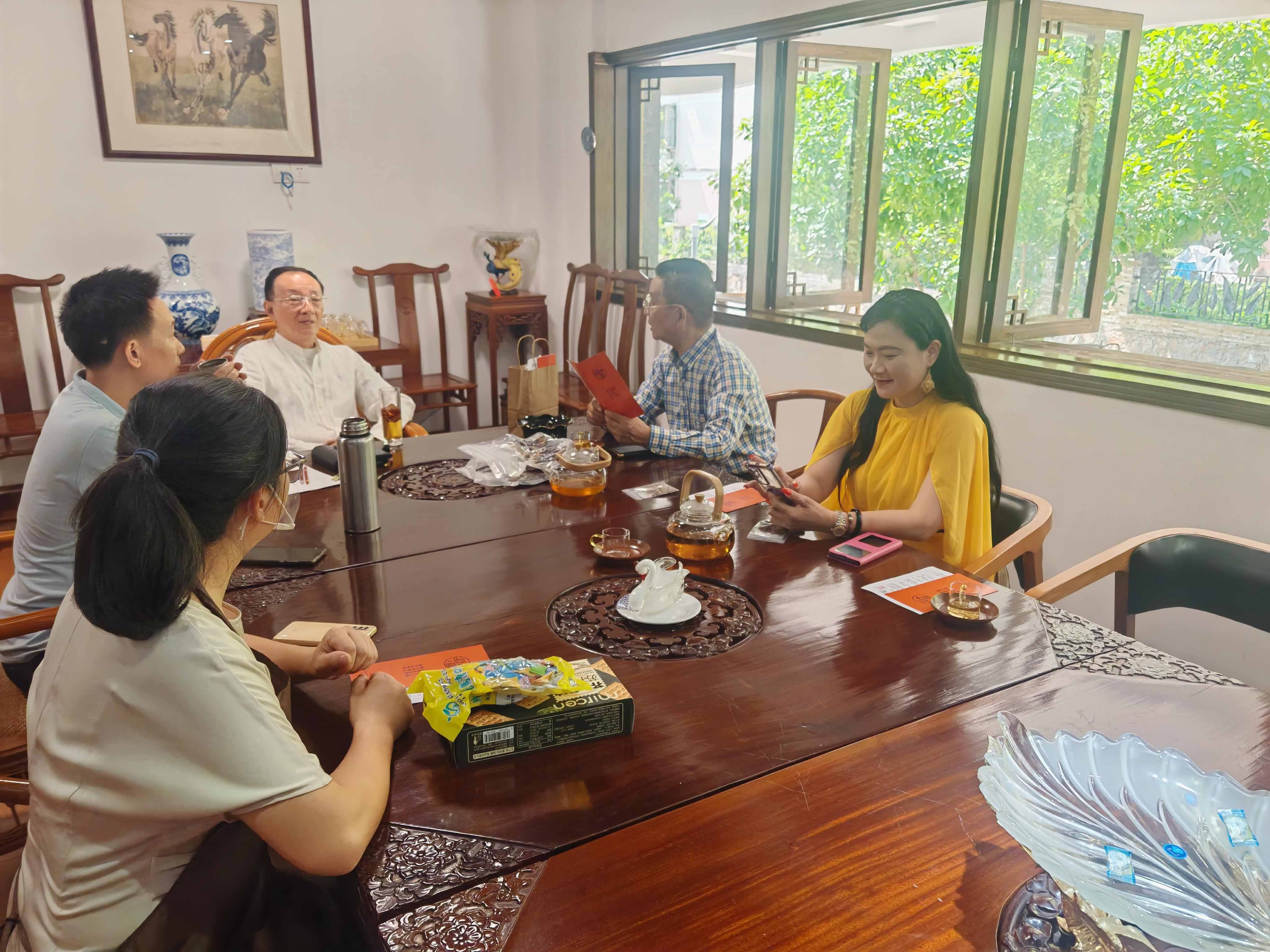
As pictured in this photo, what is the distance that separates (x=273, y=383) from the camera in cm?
302

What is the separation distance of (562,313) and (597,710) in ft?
13.8

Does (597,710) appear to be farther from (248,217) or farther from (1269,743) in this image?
(248,217)

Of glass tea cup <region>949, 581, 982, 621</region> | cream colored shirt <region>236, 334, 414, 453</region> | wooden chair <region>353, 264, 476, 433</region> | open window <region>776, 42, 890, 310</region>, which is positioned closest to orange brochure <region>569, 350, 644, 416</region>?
cream colored shirt <region>236, 334, 414, 453</region>

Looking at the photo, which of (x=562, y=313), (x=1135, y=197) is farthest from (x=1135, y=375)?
(x=562, y=313)

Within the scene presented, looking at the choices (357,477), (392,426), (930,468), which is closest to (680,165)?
(392,426)

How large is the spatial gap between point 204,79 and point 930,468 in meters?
3.88

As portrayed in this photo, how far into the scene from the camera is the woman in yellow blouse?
1906mm

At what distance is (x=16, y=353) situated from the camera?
3.89 meters

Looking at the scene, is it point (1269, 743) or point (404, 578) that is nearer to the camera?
point (1269, 743)

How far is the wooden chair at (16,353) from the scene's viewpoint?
379cm

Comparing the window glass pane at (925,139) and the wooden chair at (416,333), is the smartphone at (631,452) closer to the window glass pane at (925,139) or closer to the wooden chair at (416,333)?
the window glass pane at (925,139)

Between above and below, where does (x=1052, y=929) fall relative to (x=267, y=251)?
below

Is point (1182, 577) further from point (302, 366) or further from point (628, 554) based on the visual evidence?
point (302, 366)

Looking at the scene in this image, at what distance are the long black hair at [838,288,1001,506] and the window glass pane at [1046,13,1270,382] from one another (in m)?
1.11
